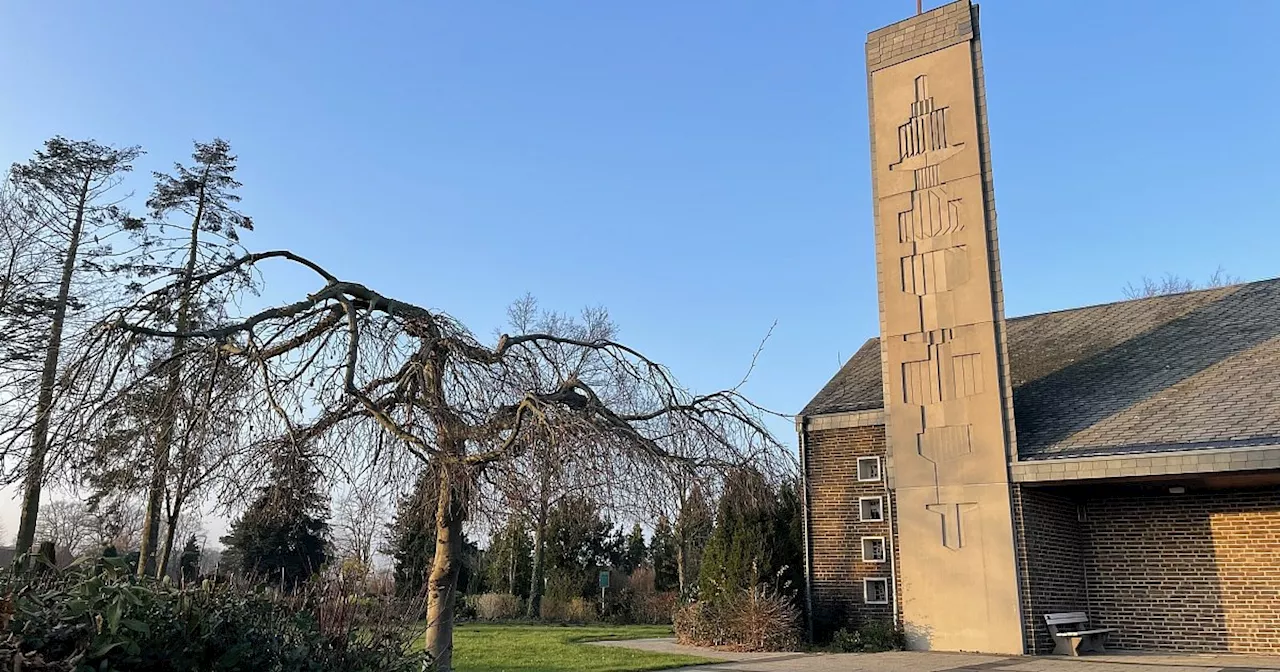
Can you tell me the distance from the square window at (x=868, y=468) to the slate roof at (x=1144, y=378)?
970 millimetres

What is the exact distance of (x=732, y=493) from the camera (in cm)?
742

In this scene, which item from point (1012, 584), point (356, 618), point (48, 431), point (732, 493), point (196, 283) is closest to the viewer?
point (48, 431)

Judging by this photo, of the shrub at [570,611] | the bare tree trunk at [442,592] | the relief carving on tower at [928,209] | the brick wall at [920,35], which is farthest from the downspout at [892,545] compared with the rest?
the shrub at [570,611]

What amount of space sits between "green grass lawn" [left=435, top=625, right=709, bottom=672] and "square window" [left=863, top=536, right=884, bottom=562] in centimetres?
418

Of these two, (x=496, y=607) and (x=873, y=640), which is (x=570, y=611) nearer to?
(x=496, y=607)

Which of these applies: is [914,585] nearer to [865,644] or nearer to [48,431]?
[865,644]

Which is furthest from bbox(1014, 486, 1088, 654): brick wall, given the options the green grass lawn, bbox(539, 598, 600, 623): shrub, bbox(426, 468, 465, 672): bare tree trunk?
bbox(539, 598, 600, 623): shrub

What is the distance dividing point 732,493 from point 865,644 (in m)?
8.78

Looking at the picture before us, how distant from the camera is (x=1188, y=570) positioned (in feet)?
45.8

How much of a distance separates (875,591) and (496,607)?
1440cm

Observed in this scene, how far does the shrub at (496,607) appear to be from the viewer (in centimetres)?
2683

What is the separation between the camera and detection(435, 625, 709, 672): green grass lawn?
40.7 ft

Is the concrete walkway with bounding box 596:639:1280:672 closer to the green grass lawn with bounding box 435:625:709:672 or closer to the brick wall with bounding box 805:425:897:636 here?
the green grass lawn with bounding box 435:625:709:672

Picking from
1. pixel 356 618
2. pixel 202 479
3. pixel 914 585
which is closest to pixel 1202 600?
pixel 914 585
